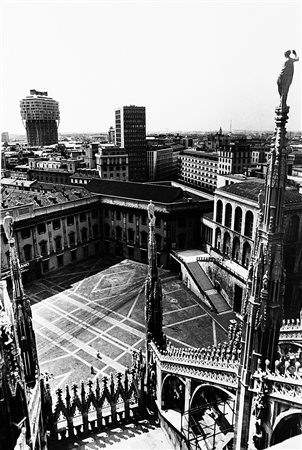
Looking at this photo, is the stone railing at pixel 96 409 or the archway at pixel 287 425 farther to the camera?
the stone railing at pixel 96 409

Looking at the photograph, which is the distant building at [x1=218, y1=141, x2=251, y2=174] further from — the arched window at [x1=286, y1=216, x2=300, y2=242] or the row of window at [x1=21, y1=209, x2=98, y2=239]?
the arched window at [x1=286, y1=216, x2=300, y2=242]

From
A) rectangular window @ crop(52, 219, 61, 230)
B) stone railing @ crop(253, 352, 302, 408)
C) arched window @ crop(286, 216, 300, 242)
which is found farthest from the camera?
rectangular window @ crop(52, 219, 61, 230)

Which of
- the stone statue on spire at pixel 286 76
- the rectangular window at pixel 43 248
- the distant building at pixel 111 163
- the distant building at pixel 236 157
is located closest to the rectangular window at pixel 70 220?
the rectangular window at pixel 43 248

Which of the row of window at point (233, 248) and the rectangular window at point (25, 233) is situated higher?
the rectangular window at point (25, 233)

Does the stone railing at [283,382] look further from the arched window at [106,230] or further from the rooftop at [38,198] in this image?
the arched window at [106,230]

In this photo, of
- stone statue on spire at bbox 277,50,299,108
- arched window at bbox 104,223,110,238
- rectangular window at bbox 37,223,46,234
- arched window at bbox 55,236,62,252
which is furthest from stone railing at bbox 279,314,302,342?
arched window at bbox 104,223,110,238

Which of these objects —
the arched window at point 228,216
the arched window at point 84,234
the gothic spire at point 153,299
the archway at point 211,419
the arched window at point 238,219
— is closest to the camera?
the archway at point 211,419

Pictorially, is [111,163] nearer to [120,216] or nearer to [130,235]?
[120,216]

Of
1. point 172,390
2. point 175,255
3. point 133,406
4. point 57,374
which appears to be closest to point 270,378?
point 172,390
